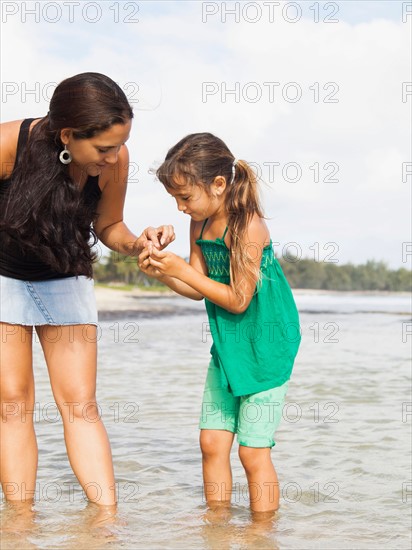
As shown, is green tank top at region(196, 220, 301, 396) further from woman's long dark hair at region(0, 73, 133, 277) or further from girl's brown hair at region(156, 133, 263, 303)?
woman's long dark hair at region(0, 73, 133, 277)

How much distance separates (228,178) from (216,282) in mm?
454

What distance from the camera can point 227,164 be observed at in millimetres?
3344

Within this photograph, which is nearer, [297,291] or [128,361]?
[128,361]

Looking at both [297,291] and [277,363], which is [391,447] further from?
[297,291]

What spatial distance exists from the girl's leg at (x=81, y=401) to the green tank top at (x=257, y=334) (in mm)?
575

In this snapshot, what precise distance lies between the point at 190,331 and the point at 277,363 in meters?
13.7

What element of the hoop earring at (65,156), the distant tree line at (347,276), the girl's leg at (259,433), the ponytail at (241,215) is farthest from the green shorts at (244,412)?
the distant tree line at (347,276)

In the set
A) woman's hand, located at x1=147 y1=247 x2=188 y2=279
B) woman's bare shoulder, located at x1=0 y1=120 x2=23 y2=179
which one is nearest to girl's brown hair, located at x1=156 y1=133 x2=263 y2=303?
woman's hand, located at x1=147 y1=247 x2=188 y2=279

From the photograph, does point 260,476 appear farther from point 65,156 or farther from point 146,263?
point 65,156

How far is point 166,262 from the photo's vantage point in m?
3.19

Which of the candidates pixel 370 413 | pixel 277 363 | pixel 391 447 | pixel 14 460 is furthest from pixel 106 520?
pixel 370 413

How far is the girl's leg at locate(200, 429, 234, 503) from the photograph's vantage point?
3.46m

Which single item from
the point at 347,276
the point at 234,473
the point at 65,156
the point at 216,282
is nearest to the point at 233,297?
the point at 216,282

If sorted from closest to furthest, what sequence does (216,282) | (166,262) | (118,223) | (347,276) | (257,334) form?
1. (166,262)
2. (216,282)
3. (257,334)
4. (118,223)
5. (347,276)
